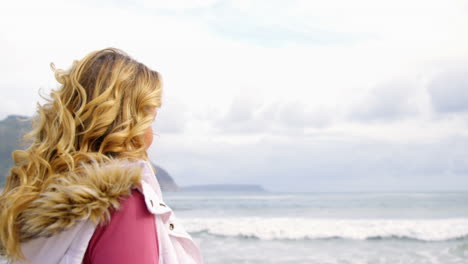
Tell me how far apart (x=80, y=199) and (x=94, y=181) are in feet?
0.18

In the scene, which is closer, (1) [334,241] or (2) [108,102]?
(2) [108,102]

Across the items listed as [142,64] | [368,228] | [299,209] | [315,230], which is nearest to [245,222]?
[315,230]

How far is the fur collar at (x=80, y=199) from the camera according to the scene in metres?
1.01

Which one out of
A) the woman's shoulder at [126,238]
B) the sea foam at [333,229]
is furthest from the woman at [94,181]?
the sea foam at [333,229]

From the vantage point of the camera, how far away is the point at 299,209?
67.5 ft

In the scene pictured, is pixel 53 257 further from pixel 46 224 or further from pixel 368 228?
pixel 368 228

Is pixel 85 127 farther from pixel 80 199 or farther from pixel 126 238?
pixel 126 238

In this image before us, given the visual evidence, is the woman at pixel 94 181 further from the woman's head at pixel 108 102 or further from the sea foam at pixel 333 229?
the sea foam at pixel 333 229

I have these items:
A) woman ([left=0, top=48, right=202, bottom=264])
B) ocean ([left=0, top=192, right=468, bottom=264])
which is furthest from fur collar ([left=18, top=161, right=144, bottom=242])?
ocean ([left=0, top=192, right=468, bottom=264])

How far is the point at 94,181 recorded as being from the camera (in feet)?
3.47

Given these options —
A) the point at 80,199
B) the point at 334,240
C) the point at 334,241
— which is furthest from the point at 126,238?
the point at 334,240

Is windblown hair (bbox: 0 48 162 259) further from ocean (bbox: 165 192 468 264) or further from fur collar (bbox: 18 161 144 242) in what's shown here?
ocean (bbox: 165 192 468 264)

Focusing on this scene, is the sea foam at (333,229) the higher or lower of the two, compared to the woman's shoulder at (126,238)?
lower

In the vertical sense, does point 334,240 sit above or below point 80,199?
below
